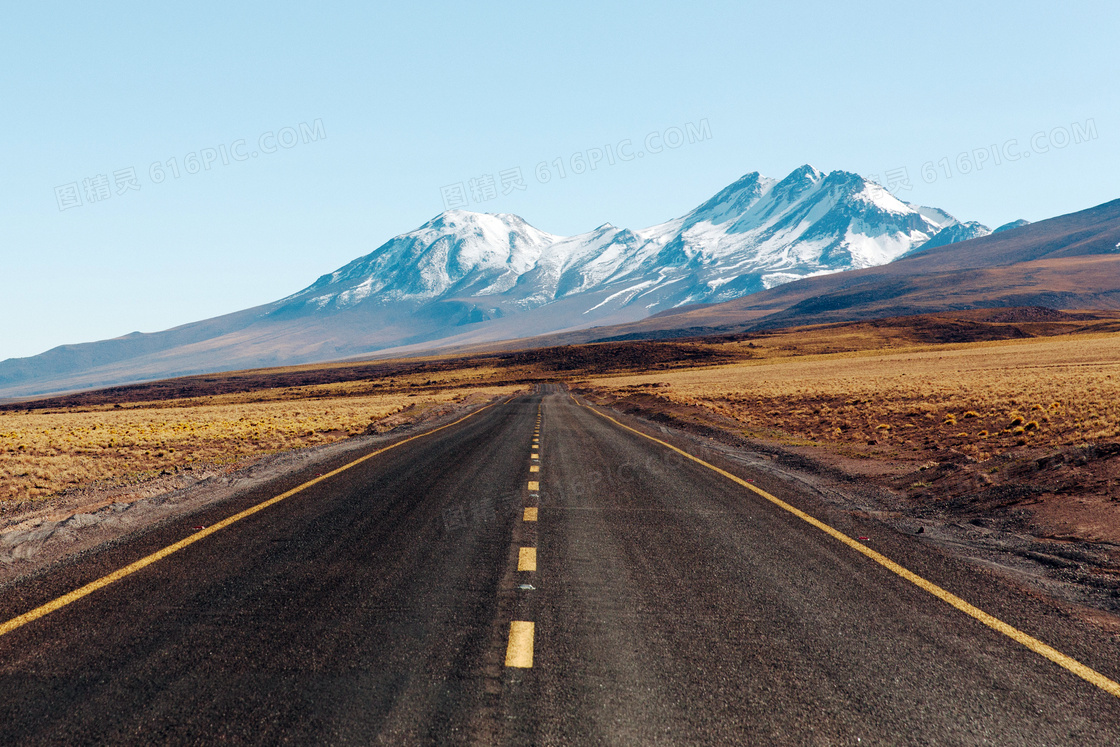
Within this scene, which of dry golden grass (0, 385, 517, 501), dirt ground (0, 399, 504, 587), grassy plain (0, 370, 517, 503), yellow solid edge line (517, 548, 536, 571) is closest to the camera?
yellow solid edge line (517, 548, 536, 571)

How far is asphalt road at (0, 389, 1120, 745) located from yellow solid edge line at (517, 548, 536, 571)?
34 millimetres

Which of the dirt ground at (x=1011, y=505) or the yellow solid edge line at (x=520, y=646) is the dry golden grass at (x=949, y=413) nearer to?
the dirt ground at (x=1011, y=505)

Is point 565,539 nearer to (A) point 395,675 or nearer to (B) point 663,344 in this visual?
(A) point 395,675

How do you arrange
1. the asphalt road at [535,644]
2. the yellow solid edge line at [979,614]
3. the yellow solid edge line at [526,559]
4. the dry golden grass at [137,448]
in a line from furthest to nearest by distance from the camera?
the dry golden grass at [137,448]
the yellow solid edge line at [526,559]
the yellow solid edge line at [979,614]
the asphalt road at [535,644]

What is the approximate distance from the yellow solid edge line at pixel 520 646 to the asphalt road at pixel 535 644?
21mm

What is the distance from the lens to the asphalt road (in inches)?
144

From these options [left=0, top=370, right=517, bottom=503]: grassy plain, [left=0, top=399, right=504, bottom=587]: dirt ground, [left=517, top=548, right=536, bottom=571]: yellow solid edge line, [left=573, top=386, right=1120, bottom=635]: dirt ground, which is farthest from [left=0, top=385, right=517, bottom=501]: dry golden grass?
[left=573, top=386, right=1120, bottom=635]: dirt ground

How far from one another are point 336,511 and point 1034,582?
8712mm

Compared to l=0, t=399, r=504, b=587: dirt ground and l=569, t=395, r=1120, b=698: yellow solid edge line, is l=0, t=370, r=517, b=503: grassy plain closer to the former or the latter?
l=0, t=399, r=504, b=587: dirt ground

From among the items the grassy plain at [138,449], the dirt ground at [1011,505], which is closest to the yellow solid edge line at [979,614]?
the dirt ground at [1011,505]

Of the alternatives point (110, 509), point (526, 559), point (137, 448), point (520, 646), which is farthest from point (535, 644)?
point (137, 448)

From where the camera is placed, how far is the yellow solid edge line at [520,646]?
4.37m

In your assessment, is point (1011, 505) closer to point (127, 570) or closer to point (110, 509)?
point (127, 570)

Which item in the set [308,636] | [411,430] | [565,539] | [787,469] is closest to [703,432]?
[787,469]
